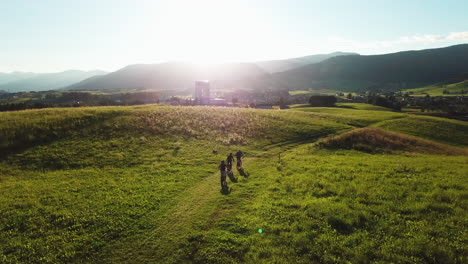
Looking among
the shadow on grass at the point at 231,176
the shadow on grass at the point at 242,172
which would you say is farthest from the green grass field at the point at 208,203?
the shadow on grass at the point at 231,176

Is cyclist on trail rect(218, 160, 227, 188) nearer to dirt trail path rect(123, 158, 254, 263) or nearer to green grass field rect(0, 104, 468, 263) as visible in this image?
dirt trail path rect(123, 158, 254, 263)

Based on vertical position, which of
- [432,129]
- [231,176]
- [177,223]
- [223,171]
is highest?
[223,171]

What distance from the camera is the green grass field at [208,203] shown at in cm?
1249

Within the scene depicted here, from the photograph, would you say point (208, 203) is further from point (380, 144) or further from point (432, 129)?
point (432, 129)

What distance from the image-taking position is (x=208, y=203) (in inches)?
706

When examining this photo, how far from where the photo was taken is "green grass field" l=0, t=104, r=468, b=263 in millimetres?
12492

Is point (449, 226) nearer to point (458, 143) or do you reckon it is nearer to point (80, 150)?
point (80, 150)

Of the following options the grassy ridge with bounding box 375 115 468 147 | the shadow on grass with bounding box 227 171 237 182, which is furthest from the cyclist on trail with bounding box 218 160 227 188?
the grassy ridge with bounding box 375 115 468 147

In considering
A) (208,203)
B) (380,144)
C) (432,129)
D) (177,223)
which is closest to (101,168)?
(208,203)


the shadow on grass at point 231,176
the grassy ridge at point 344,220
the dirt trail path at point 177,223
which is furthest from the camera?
the shadow on grass at point 231,176

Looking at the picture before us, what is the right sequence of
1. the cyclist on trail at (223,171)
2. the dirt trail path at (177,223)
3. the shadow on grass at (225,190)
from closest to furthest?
1. the dirt trail path at (177,223)
2. the shadow on grass at (225,190)
3. the cyclist on trail at (223,171)

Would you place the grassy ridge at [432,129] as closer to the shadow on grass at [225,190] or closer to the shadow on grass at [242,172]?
the shadow on grass at [242,172]

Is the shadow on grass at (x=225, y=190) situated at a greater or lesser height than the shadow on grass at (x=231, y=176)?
lesser

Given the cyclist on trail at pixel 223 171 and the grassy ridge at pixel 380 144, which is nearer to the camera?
the cyclist on trail at pixel 223 171
